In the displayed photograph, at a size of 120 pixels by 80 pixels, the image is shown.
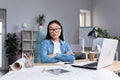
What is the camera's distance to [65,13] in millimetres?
6945

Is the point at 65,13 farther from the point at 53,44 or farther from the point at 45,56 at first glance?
the point at 45,56

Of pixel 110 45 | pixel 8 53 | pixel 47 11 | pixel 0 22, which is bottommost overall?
pixel 8 53

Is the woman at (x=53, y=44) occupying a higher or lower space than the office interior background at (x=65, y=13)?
lower

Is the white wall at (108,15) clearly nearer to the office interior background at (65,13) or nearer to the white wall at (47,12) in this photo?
the office interior background at (65,13)

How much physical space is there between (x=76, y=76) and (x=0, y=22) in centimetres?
525

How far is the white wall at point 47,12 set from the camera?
5.97m

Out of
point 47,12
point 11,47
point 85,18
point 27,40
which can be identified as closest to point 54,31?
point 11,47

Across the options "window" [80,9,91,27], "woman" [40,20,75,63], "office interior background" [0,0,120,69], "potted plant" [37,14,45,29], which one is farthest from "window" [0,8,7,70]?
"woman" [40,20,75,63]

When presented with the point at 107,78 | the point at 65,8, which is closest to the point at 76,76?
the point at 107,78

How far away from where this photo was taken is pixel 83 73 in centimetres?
137

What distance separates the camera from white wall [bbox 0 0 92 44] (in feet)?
19.6

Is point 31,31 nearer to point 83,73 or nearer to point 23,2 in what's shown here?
point 23,2

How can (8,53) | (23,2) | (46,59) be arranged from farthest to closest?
(23,2) < (8,53) < (46,59)

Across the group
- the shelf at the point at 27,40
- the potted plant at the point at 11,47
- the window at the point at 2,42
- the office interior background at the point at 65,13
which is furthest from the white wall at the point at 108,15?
the window at the point at 2,42
